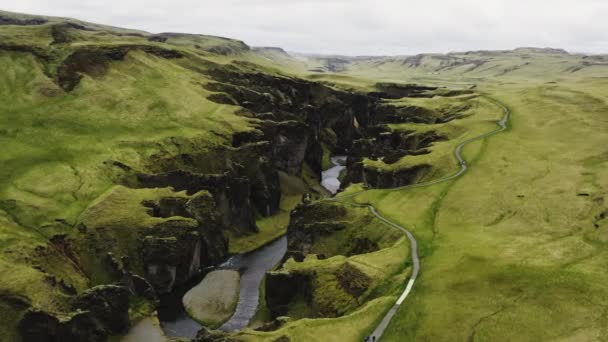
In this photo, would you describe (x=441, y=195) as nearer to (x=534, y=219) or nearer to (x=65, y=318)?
(x=534, y=219)

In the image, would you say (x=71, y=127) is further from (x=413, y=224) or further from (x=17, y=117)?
(x=413, y=224)

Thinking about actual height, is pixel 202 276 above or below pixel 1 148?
below

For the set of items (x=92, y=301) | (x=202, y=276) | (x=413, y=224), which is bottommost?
(x=202, y=276)

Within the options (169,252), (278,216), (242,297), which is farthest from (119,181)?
(278,216)

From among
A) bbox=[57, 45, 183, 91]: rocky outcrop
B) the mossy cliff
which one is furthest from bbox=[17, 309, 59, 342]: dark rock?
bbox=[57, 45, 183, 91]: rocky outcrop

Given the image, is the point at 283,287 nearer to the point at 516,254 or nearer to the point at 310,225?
the point at 310,225

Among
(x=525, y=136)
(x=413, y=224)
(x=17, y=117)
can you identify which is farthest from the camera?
(x=525, y=136)

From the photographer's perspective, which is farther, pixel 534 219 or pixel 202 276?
pixel 202 276

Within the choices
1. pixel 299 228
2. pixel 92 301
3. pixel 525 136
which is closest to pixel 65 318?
pixel 92 301

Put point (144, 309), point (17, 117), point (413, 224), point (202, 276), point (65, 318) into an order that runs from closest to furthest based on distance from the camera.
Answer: point (65, 318), point (144, 309), point (413, 224), point (202, 276), point (17, 117)
